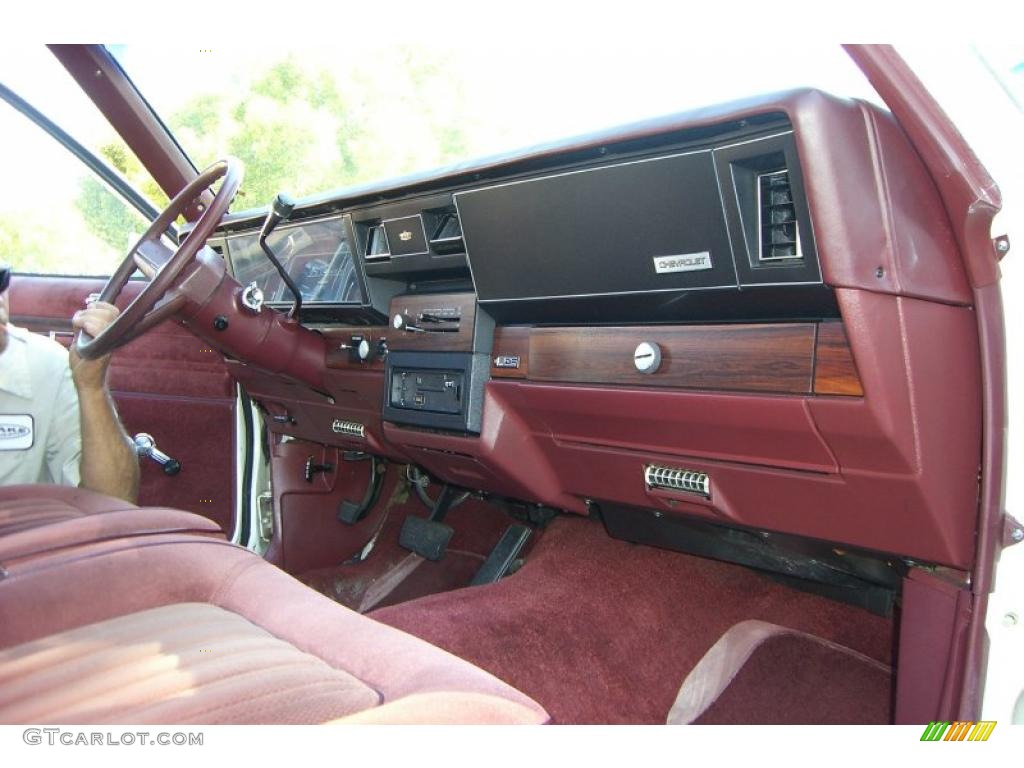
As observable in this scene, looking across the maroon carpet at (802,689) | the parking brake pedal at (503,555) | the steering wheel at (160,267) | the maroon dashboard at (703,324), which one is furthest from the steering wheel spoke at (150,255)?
the maroon carpet at (802,689)

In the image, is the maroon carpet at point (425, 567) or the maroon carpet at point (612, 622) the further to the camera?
the maroon carpet at point (425, 567)

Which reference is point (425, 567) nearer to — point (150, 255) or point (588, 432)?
point (588, 432)

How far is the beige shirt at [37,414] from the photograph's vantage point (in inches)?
81.0

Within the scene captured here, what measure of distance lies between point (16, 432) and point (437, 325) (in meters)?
1.08

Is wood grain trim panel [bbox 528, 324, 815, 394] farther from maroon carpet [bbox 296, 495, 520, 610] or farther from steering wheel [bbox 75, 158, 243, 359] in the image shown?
maroon carpet [bbox 296, 495, 520, 610]

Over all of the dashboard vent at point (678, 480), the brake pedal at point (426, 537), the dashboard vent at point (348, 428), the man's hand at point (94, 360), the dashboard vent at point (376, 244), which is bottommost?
the brake pedal at point (426, 537)

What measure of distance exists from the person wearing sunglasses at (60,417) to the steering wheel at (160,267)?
61mm

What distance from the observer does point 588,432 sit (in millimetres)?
2086

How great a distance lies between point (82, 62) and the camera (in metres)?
3.06

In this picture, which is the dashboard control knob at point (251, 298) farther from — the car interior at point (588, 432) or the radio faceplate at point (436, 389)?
the radio faceplate at point (436, 389)

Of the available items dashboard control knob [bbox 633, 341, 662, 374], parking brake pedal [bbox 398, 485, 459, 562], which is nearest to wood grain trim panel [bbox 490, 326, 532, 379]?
dashboard control knob [bbox 633, 341, 662, 374]

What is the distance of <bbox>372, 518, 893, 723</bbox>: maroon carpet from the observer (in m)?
2.22

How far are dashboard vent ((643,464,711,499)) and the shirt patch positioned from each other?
152cm
